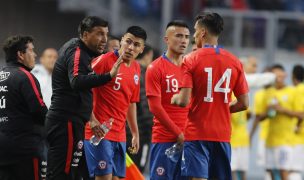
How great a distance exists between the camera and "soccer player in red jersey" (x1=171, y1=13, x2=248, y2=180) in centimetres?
1024

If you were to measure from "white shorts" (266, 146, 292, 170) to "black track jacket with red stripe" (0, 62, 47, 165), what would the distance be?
7.72m

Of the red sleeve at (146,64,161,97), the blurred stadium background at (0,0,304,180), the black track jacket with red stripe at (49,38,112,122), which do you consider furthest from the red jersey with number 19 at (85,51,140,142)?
the blurred stadium background at (0,0,304,180)

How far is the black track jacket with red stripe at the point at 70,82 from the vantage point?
34.1ft

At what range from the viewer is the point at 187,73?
10.2 m

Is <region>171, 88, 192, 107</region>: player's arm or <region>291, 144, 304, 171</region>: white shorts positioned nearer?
<region>171, 88, 192, 107</region>: player's arm

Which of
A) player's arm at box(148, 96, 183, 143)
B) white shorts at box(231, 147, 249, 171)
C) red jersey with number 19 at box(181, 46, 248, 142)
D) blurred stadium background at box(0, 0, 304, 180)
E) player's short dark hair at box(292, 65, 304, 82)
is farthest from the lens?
blurred stadium background at box(0, 0, 304, 180)

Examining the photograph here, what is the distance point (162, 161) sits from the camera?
38.2 feet

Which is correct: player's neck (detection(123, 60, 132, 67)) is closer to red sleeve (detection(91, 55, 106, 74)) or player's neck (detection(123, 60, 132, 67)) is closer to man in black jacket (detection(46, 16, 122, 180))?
red sleeve (detection(91, 55, 106, 74))

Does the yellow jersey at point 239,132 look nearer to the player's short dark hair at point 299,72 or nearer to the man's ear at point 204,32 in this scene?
the player's short dark hair at point 299,72

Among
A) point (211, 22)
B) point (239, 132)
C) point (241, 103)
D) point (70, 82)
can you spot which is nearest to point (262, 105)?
point (239, 132)

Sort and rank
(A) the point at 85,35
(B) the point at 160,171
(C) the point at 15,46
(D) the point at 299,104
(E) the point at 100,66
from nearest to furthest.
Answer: (C) the point at 15,46 → (A) the point at 85,35 → (E) the point at 100,66 → (B) the point at 160,171 → (D) the point at 299,104

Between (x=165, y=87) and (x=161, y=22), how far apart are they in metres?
9.85

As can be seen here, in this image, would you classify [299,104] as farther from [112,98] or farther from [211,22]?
[211,22]

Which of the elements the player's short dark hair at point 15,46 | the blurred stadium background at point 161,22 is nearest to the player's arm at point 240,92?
the player's short dark hair at point 15,46
